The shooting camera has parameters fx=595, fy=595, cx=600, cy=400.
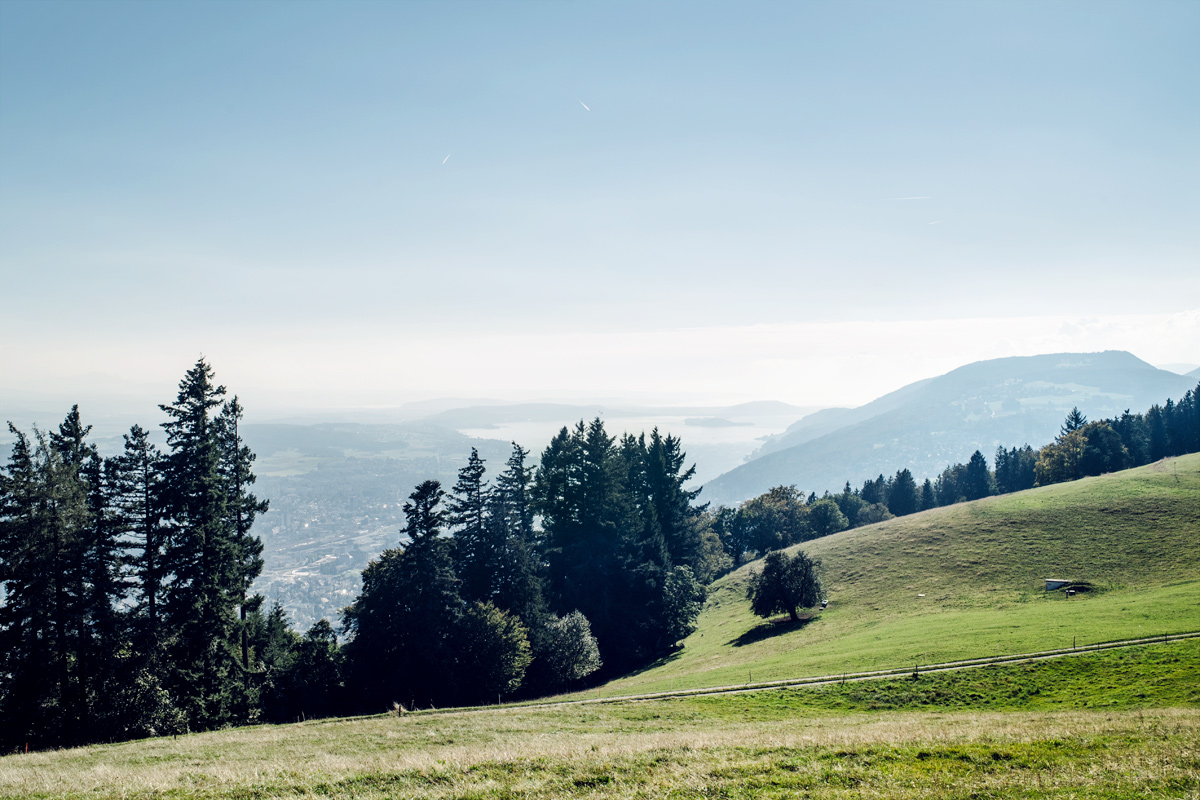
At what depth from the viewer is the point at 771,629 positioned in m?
56.4

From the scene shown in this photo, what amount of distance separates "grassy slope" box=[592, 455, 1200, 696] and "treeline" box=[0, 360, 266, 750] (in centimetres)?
2699

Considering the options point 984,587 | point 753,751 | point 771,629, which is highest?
point 753,751

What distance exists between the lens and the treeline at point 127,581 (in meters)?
30.8

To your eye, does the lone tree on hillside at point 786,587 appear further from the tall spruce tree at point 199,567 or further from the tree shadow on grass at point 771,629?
the tall spruce tree at point 199,567

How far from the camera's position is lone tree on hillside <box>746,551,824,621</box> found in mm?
56531

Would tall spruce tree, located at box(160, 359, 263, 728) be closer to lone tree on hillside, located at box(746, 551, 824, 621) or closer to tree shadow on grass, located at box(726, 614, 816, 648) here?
tree shadow on grass, located at box(726, 614, 816, 648)

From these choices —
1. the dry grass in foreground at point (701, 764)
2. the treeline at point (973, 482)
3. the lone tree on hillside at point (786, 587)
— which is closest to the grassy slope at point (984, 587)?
the lone tree on hillside at point (786, 587)

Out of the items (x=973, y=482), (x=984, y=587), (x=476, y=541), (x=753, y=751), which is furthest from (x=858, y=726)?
(x=973, y=482)

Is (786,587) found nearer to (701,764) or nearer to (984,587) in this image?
(984,587)

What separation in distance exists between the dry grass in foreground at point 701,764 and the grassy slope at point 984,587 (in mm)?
16986

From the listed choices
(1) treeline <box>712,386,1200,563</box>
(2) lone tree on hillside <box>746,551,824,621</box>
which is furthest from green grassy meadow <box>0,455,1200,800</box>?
(1) treeline <box>712,386,1200,563</box>

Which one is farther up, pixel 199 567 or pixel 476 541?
pixel 199 567

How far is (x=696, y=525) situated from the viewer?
79062 millimetres

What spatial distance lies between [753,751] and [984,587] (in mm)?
47666
